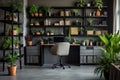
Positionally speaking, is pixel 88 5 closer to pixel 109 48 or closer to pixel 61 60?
pixel 61 60

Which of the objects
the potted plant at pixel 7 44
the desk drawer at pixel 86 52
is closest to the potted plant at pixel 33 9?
the potted plant at pixel 7 44

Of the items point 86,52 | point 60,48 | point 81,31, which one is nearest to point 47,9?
point 81,31

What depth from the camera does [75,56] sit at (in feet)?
35.0

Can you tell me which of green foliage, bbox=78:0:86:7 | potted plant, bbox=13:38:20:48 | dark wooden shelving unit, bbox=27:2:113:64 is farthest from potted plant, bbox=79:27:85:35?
potted plant, bbox=13:38:20:48

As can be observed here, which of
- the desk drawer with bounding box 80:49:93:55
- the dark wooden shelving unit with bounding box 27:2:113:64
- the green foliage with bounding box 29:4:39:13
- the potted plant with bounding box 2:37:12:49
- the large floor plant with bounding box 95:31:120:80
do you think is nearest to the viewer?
the large floor plant with bounding box 95:31:120:80

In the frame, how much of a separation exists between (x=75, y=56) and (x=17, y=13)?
9.83 ft

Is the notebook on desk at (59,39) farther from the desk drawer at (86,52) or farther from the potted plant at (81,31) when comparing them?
the desk drawer at (86,52)

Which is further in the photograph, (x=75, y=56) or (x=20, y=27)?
(x=75, y=56)

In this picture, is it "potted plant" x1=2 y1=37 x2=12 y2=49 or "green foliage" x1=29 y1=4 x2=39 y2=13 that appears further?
"green foliage" x1=29 y1=4 x2=39 y2=13

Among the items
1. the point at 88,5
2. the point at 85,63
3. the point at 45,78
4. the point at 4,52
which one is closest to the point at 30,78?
the point at 45,78

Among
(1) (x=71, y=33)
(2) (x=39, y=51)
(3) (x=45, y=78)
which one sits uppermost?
(1) (x=71, y=33)

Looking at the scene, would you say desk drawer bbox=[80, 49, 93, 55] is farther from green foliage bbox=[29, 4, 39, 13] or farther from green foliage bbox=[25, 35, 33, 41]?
green foliage bbox=[29, 4, 39, 13]

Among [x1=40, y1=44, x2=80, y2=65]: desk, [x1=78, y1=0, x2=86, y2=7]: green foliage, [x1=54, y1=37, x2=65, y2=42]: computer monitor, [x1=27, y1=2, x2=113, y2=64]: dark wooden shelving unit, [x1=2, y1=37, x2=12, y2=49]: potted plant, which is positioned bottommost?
[x1=40, y1=44, x2=80, y2=65]: desk

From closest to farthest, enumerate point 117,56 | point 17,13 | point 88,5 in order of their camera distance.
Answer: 1. point 117,56
2. point 17,13
3. point 88,5
